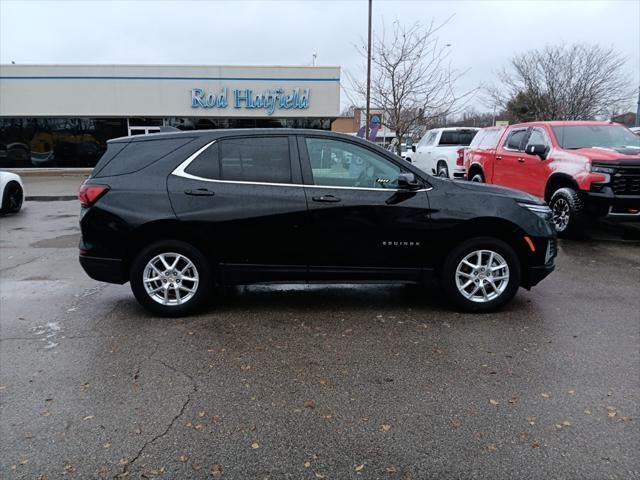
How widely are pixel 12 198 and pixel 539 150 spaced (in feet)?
38.9

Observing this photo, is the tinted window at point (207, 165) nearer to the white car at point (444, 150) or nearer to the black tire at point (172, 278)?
the black tire at point (172, 278)

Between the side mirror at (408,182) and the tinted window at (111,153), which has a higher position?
the tinted window at (111,153)

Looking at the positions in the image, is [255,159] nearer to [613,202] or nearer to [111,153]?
[111,153]

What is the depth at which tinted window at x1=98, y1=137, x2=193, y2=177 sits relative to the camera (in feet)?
16.5

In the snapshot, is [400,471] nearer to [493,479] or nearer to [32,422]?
[493,479]

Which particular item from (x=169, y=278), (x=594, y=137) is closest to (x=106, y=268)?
(x=169, y=278)

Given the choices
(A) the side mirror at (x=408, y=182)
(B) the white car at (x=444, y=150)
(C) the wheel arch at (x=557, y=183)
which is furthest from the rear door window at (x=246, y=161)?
(B) the white car at (x=444, y=150)

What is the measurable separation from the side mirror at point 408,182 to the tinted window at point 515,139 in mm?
6087

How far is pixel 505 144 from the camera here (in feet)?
35.0

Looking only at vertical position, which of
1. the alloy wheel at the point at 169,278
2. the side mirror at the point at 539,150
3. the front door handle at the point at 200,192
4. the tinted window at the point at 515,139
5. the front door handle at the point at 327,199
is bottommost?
the alloy wheel at the point at 169,278

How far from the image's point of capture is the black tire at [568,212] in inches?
329

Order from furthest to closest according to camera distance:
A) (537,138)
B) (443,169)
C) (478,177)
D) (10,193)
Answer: (443,169) → (10,193) → (478,177) → (537,138)

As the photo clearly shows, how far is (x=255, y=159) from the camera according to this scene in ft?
16.5

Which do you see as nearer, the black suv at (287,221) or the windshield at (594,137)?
the black suv at (287,221)
